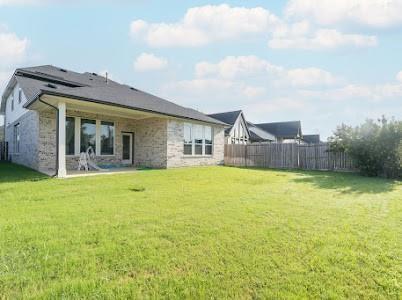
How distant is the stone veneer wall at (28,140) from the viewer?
1303cm

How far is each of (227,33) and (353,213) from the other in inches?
357

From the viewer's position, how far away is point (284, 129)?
3775cm

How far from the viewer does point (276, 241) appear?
12.8 ft

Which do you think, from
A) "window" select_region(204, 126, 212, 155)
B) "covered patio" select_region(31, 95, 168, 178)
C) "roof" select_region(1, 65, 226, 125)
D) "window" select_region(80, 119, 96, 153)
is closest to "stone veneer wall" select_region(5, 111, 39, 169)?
"covered patio" select_region(31, 95, 168, 178)

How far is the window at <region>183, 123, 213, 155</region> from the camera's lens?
17.3 m

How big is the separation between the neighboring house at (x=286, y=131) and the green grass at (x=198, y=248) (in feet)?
103

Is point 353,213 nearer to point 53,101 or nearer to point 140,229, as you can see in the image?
point 140,229

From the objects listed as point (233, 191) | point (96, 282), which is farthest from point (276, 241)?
point (233, 191)

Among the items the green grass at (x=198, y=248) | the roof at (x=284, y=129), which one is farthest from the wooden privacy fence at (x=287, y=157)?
the roof at (x=284, y=129)

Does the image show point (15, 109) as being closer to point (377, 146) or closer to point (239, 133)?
point (239, 133)

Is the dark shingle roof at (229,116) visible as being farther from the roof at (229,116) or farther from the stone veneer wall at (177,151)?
the stone veneer wall at (177,151)

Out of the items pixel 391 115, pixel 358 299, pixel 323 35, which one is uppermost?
pixel 323 35

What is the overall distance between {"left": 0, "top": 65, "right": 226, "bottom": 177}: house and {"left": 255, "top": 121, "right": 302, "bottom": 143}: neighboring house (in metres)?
19.8

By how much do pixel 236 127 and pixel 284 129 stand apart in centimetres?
1203
